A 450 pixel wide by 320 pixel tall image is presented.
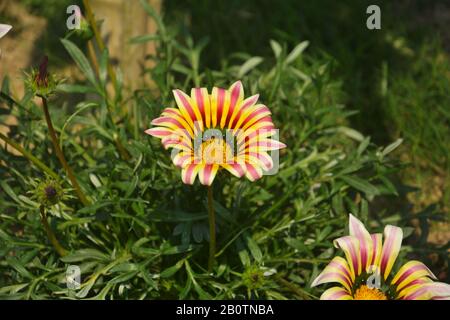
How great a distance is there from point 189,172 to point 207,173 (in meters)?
0.04

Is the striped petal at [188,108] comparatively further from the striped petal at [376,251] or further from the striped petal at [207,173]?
the striped petal at [376,251]

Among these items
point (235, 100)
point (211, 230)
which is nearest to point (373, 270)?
point (211, 230)

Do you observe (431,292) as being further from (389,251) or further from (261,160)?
(261,160)

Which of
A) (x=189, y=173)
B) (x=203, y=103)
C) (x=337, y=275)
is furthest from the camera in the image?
(x=203, y=103)

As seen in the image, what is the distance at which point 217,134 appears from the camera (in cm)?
177

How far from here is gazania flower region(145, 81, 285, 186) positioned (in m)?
1.56

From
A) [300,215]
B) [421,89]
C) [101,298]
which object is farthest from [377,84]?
[101,298]

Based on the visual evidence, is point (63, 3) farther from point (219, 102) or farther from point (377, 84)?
point (219, 102)

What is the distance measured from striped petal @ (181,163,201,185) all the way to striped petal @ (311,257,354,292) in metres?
0.37

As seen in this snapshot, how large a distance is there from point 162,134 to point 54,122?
2.74ft

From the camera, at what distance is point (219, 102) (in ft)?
5.82

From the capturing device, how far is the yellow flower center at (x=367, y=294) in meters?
1.72

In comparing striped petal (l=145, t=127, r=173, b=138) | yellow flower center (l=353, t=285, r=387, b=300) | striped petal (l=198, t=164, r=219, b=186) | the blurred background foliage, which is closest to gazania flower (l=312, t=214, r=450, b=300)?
yellow flower center (l=353, t=285, r=387, b=300)

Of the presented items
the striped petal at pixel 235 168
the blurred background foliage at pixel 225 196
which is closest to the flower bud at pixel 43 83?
the blurred background foliage at pixel 225 196
